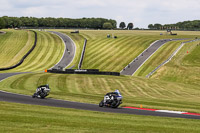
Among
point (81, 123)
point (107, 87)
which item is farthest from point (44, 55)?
point (81, 123)

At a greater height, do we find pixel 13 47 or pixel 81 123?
pixel 81 123

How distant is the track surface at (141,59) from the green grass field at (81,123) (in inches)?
2143

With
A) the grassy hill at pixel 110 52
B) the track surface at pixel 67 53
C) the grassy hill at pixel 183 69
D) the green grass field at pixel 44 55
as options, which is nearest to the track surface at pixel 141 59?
the grassy hill at pixel 110 52

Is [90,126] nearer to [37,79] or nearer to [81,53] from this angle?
[37,79]

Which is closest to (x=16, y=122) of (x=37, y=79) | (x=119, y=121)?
(x=119, y=121)

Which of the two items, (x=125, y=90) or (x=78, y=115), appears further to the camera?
(x=125, y=90)

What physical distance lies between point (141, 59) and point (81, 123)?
70023 millimetres

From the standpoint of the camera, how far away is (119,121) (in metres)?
18.3

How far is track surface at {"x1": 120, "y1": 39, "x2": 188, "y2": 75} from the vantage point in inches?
2984

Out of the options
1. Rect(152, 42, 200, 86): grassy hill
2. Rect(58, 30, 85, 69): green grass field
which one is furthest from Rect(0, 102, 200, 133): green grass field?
Rect(58, 30, 85, 69): green grass field

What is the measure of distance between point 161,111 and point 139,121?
588 cm

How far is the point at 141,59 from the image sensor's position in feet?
281

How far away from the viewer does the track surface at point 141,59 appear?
249 feet

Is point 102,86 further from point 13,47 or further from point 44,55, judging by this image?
point 13,47
